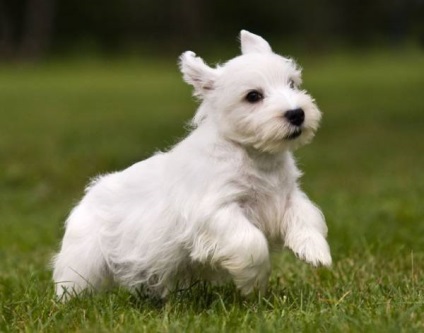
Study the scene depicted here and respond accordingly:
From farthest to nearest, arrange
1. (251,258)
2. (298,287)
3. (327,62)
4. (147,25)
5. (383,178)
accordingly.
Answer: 1. (147,25)
2. (327,62)
3. (383,178)
4. (298,287)
5. (251,258)

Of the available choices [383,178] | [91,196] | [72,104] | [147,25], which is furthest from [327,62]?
[91,196]

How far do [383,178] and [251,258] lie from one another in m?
7.88

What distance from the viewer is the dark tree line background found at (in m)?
48.2

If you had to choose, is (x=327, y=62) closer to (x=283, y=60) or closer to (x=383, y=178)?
(x=383, y=178)

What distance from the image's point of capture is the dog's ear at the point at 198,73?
5.68 meters

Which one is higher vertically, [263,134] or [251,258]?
[263,134]

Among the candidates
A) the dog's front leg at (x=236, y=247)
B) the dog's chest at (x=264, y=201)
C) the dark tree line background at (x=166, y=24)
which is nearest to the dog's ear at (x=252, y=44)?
the dog's chest at (x=264, y=201)

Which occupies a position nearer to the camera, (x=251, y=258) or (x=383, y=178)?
(x=251, y=258)

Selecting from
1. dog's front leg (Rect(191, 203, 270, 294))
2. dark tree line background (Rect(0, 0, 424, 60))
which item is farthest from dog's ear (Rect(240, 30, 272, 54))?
dark tree line background (Rect(0, 0, 424, 60))

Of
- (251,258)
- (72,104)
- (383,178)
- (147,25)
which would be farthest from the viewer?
(147,25)

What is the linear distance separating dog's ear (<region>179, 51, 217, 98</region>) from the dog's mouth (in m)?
0.64

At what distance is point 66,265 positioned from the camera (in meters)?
5.95

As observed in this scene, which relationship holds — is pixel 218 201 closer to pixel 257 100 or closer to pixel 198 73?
pixel 257 100

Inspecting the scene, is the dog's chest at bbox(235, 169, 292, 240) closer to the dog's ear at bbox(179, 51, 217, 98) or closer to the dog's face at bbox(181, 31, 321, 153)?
the dog's face at bbox(181, 31, 321, 153)
